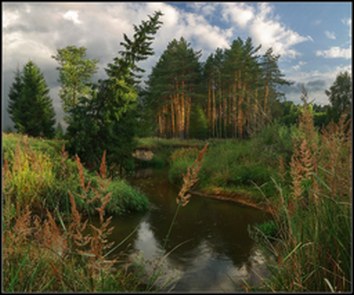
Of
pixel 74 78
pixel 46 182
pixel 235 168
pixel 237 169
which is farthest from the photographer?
pixel 235 168

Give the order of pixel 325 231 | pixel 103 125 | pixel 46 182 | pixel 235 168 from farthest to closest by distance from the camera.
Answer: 1. pixel 235 168
2. pixel 103 125
3. pixel 46 182
4. pixel 325 231

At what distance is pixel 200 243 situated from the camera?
501 cm

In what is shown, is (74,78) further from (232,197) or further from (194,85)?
(232,197)

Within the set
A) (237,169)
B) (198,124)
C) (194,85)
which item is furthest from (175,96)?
(237,169)

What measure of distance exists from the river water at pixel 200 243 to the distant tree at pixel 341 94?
1.39 meters

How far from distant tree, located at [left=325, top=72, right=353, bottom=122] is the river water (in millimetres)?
1391

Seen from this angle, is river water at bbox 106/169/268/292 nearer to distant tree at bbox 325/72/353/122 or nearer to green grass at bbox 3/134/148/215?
green grass at bbox 3/134/148/215

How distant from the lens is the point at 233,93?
3195 millimetres

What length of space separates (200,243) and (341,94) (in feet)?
12.6

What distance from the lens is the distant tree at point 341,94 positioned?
1.48 m

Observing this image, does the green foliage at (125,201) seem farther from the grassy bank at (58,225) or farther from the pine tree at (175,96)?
the pine tree at (175,96)

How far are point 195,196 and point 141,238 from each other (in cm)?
471

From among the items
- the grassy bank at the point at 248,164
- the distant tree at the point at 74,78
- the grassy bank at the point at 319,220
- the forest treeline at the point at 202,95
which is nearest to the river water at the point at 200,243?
the grassy bank at the point at 319,220

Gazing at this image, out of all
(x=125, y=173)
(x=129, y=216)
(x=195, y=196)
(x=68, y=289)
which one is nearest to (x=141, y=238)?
(x=129, y=216)
